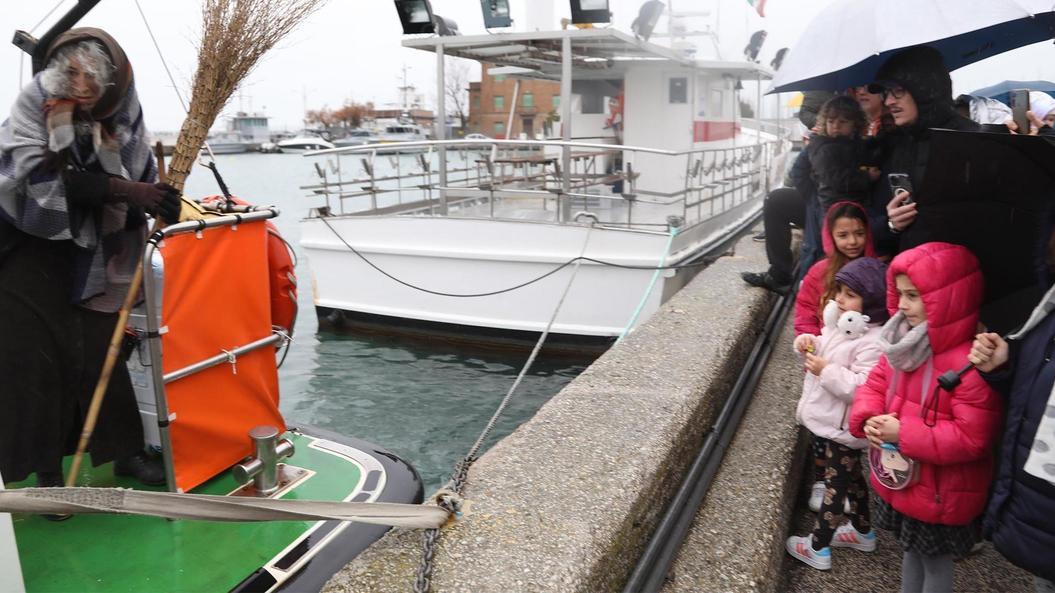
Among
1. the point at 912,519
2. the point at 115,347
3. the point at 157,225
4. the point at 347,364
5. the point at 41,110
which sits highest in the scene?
the point at 41,110

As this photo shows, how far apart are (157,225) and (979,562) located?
3.01 metres

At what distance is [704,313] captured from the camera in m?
4.21

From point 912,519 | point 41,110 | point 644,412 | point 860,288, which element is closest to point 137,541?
point 41,110

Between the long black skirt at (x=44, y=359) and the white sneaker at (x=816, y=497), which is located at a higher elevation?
the long black skirt at (x=44, y=359)

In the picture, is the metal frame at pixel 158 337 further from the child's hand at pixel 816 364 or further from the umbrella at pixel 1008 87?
the umbrella at pixel 1008 87

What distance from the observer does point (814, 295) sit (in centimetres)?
309

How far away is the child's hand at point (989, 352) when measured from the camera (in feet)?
5.86

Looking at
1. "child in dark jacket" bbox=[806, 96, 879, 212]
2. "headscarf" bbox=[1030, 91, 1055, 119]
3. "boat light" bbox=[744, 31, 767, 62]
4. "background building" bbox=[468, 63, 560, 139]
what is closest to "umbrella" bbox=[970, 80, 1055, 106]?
"headscarf" bbox=[1030, 91, 1055, 119]

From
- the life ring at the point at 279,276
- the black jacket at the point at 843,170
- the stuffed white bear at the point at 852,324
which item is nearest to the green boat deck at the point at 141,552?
the life ring at the point at 279,276

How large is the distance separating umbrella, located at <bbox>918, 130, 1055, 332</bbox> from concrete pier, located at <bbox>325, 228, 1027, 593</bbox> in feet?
3.11

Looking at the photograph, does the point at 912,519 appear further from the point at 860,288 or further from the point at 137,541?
the point at 137,541

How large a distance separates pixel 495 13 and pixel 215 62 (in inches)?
205

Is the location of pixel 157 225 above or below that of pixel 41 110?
below

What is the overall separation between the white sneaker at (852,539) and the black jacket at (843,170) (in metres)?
1.46
